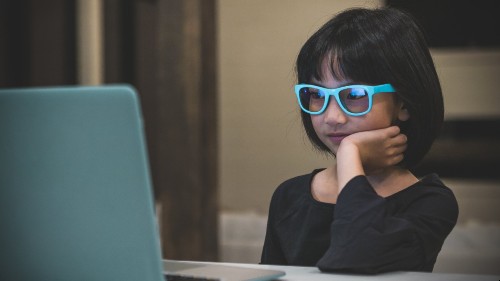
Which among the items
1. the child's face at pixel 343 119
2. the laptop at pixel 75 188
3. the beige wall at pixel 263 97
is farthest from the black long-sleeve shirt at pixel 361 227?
the beige wall at pixel 263 97

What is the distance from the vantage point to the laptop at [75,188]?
70 cm

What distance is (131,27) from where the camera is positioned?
3.54 meters

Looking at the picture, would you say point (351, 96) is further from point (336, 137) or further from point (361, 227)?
point (361, 227)

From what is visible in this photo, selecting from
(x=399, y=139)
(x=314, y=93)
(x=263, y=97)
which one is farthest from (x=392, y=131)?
(x=263, y=97)

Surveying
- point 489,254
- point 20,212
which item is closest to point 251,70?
point 489,254

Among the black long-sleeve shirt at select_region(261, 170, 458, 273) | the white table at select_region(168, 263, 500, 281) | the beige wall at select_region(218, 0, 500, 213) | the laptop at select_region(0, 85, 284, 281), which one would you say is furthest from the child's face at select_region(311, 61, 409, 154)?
the beige wall at select_region(218, 0, 500, 213)

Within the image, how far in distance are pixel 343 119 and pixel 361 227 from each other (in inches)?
8.1

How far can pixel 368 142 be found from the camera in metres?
1.14

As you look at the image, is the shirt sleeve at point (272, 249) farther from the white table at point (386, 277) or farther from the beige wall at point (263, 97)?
the beige wall at point (263, 97)

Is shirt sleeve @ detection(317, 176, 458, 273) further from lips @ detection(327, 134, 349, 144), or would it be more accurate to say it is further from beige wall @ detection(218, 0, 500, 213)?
beige wall @ detection(218, 0, 500, 213)

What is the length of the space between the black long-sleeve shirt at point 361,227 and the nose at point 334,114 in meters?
0.13

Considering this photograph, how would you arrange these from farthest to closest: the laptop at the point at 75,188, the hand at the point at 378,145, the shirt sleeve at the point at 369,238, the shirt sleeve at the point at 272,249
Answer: the shirt sleeve at the point at 272,249
the hand at the point at 378,145
the shirt sleeve at the point at 369,238
the laptop at the point at 75,188

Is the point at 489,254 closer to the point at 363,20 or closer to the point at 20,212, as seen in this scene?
the point at 363,20

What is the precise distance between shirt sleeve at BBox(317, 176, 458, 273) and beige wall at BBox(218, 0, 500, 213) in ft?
8.50
